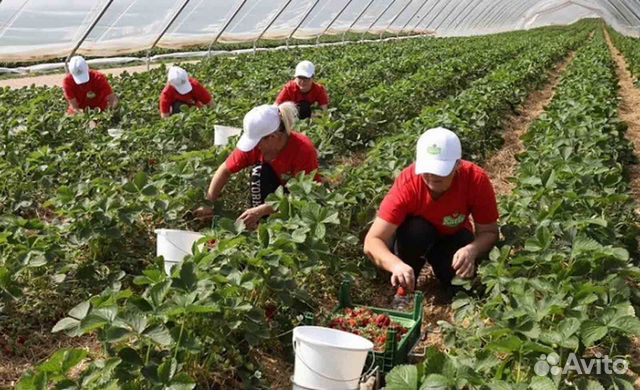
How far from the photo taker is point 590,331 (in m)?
2.54

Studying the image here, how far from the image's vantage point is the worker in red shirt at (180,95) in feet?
24.5

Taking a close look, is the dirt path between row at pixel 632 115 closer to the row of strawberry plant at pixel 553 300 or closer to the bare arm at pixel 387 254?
the row of strawberry plant at pixel 553 300

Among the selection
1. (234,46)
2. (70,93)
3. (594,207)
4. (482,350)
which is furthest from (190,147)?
(234,46)

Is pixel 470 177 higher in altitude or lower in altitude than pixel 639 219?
higher

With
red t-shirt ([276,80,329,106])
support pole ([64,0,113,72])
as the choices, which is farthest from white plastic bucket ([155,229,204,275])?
support pole ([64,0,113,72])

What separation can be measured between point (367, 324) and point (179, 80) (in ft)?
15.7

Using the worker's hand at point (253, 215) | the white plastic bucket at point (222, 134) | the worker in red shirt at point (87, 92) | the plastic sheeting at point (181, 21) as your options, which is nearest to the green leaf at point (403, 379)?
the worker's hand at point (253, 215)

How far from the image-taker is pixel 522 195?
4352 mm

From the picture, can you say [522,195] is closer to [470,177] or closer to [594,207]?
[594,207]

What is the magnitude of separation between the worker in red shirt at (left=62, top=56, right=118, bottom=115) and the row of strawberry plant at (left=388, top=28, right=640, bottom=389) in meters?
4.96

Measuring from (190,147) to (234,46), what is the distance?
1958cm

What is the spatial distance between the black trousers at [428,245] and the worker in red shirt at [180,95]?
4136 millimetres

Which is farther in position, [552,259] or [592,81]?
[592,81]

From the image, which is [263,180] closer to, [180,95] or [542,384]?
[542,384]
